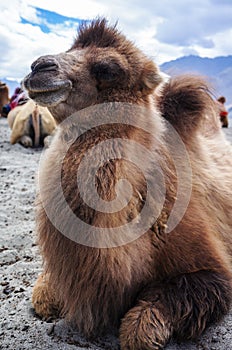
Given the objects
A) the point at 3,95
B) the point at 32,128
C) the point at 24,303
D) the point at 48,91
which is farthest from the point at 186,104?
the point at 3,95

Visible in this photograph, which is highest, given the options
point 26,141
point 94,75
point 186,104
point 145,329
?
point 94,75

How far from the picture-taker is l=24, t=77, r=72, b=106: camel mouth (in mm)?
2018

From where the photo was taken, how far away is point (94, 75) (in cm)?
218

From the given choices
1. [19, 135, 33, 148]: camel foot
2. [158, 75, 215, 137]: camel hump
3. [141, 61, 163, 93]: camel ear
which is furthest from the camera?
[19, 135, 33, 148]: camel foot

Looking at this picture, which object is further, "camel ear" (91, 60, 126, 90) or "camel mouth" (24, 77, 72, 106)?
"camel ear" (91, 60, 126, 90)

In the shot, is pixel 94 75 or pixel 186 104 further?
pixel 186 104

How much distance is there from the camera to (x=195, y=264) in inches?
86.7

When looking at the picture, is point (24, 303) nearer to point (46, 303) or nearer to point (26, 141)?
point (46, 303)

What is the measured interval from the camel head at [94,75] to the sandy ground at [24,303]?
94 cm

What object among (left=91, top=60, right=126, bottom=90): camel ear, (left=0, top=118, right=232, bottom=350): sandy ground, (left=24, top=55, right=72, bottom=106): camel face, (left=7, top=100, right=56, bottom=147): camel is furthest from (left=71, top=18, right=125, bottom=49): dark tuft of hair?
(left=7, top=100, right=56, bottom=147): camel

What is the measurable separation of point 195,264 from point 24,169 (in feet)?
12.0

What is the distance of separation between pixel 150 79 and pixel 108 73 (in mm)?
203

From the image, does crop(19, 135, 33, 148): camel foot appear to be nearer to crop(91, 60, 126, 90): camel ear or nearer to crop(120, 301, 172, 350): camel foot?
crop(91, 60, 126, 90): camel ear

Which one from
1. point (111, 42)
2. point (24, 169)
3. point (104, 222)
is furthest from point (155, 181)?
point (24, 169)
